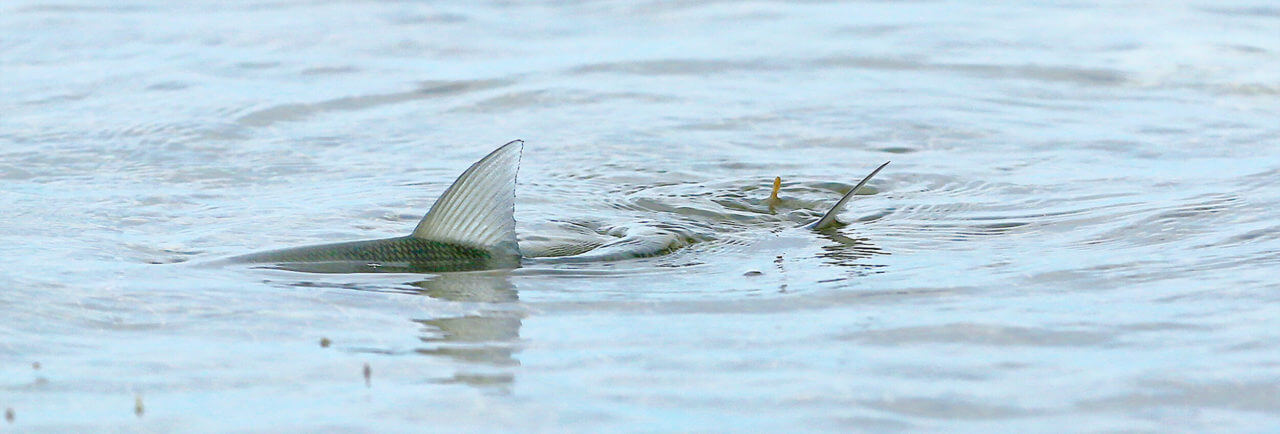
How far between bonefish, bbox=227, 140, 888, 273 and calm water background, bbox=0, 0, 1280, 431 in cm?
8

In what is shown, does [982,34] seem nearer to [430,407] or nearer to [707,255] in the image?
[707,255]

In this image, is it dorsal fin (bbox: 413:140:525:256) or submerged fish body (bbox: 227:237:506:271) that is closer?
dorsal fin (bbox: 413:140:525:256)

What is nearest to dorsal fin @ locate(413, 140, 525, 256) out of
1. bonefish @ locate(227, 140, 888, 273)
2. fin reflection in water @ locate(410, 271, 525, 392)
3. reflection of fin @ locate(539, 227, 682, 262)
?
bonefish @ locate(227, 140, 888, 273)

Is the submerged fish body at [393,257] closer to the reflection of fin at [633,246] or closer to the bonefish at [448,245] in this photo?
the bonefish at [448,245]

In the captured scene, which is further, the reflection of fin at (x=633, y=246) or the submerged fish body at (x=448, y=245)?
the reflection of fin at (x=633, y=246)

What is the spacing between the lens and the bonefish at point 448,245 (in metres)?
4.21

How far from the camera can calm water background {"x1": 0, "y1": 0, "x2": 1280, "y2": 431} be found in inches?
129

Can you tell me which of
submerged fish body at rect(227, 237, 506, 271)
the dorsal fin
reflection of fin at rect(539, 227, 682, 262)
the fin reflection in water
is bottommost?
reflection of fin at rect(539, 227, 682, 262)

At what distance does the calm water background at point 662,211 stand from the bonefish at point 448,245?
0.27 feet

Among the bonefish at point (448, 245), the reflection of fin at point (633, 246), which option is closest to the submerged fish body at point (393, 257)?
the bonefish at point (448, 245)

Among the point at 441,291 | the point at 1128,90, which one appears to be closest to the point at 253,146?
the point at 441,291

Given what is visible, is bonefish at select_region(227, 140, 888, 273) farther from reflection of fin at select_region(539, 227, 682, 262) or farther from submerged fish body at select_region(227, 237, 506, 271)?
reflection of fin at select_region(539, 227, 682, 262)

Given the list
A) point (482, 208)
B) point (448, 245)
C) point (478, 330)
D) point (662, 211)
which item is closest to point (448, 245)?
point (448, 245)

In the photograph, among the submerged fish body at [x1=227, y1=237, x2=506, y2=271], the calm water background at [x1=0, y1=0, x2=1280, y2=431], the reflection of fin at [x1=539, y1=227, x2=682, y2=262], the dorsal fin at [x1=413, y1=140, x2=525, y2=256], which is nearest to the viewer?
the calm water background at [x1=0, y1=0, x2=1280, y2=431]
